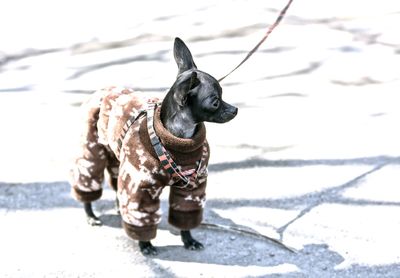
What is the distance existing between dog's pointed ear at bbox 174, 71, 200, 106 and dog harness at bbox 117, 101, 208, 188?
0.98 feet

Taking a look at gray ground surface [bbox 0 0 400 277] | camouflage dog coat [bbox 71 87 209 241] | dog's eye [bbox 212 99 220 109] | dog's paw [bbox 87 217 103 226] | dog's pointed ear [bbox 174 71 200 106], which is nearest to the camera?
dog's pointed ear [bbox 174 71 200 106]

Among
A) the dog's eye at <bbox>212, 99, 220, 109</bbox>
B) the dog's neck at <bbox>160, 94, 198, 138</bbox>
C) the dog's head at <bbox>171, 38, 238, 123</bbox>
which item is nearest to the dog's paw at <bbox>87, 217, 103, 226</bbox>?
the dog's neck at <bbox>160, 94, 198, 138</bbox>

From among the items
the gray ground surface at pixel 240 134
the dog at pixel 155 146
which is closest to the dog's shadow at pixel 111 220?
the gray ground surface at pixel 240 134

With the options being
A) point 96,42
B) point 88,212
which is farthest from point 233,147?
point 96,42

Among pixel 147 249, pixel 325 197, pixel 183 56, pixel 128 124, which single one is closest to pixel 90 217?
pixel 147 249

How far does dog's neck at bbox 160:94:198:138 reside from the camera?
388 centimetres

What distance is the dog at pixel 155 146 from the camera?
3850 mm

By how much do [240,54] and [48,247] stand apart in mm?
4531

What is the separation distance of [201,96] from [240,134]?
2465mm

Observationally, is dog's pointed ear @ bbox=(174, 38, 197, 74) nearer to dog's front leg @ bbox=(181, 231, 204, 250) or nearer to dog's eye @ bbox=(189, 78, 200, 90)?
dog's eye @ bbox=(189, 78, 200, 90)

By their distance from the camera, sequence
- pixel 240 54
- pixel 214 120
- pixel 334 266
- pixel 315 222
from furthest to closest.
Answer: pixel 240 54 → pixel 315 222 → pixel 334 266 → pixel 214 120

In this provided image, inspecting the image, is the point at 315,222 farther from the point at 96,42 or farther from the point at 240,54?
the point at 96,42

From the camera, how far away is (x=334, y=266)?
4258mm

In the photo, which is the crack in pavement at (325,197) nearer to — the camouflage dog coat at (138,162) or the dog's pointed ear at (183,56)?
the camouflage dog coat at (138,162)
